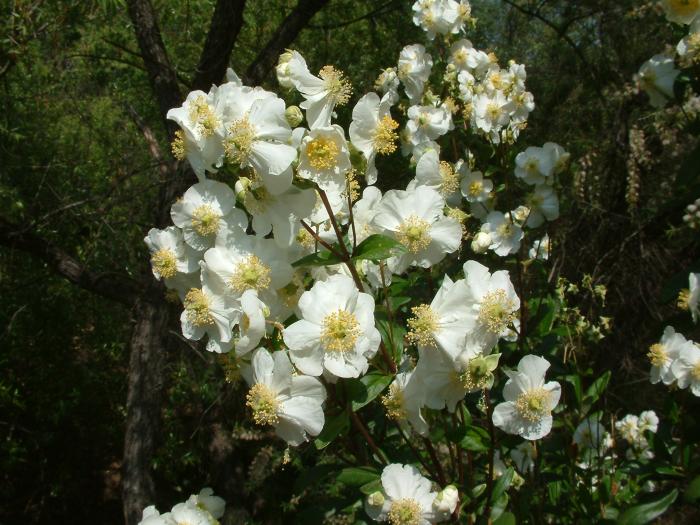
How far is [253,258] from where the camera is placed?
1262 millimetres

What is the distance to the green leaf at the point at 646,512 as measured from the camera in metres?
1.84

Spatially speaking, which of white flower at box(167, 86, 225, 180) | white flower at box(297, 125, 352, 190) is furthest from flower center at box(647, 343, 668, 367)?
white flower at box(167, 86, 225, 180)

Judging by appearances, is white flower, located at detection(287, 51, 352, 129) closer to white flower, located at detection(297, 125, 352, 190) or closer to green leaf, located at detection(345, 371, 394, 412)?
white flower, located at detection(297, 125, 352, 190)

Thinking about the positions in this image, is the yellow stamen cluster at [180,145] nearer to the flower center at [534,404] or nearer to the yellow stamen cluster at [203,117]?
the yellow stamen cluster at [203,117]

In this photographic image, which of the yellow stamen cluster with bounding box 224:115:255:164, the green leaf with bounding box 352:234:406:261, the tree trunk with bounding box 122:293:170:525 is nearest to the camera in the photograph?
the yellow stamen cluster with bounding box 224:115:255:164

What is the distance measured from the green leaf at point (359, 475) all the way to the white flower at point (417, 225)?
509 millimetres

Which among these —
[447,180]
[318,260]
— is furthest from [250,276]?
[447,180]

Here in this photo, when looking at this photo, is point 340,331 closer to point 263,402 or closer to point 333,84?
point 263,402

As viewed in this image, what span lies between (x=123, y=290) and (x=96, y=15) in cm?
174

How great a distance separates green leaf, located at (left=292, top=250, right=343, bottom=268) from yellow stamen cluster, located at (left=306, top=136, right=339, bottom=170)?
19 cm

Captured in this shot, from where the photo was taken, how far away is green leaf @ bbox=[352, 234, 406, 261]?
1.27 m

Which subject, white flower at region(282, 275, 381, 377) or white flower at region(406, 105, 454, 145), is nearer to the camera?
white flower at region(282, 275, 381, 377)

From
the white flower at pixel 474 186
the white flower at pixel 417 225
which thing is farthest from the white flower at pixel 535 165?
the white flower at pixel 417 225

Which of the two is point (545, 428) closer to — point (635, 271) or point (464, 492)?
point (464, 492)
